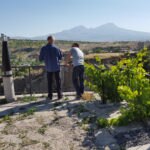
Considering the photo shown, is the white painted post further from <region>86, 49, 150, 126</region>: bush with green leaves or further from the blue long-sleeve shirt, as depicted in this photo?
<region>86, 49, 150, 126</region>: bush with green leaves

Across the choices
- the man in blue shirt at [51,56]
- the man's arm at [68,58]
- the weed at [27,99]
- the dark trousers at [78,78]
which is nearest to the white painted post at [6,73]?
the weed at [27,99]

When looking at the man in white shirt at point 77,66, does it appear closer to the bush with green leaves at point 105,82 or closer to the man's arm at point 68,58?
the man's arm at point 68,58

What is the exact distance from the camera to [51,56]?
9.80 meters

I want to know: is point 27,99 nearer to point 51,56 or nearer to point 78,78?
point 51,56

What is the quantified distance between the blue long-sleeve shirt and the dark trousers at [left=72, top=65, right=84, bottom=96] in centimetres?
52

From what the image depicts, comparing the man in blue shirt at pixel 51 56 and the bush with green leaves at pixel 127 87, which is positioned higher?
the man in blue shirt at pixel 51 56

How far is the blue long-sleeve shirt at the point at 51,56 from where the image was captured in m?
9.77

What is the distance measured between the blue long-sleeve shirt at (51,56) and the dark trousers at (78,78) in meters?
0.52

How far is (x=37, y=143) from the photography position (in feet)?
20.6

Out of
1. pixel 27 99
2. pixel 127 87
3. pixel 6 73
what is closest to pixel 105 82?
pixel 127 87

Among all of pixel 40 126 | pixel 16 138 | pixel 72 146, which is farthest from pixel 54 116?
pixel 72 146

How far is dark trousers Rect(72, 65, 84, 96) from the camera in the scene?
1000 centimetres

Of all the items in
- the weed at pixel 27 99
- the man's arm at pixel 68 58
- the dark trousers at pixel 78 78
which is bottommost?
the weed at pixel 27 99

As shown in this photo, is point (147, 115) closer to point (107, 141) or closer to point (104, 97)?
point (107, 141)
